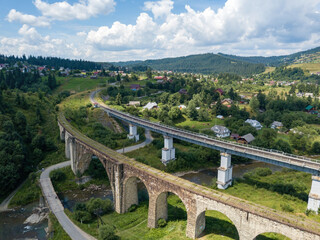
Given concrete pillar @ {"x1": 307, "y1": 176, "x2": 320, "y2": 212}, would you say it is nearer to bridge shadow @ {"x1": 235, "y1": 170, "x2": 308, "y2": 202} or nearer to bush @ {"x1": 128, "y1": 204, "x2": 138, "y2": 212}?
bridge shadow @ {"x1": 235, "y1": 170, "x2": 308, "y2": 202}

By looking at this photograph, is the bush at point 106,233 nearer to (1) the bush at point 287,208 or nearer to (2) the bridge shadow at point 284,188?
(1) the bush at point 287,208

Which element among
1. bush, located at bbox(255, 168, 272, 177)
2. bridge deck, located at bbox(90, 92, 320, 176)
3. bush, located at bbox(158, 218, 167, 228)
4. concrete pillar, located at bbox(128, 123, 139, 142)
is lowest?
bush, located at bbox(255, 168, 272, 177)

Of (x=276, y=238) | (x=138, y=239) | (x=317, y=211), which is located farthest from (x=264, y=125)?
(x=138, y=239)

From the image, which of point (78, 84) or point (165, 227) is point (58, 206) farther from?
point (78, 84)

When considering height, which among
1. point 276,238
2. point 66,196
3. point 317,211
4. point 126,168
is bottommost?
point 66,196

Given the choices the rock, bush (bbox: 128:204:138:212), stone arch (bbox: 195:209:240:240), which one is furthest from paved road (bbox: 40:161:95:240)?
stone arch (bbox: 195:209:240:240)

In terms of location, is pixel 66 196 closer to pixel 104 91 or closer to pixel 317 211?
pixel 317 211

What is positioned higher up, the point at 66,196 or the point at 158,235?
the point at 158,235
